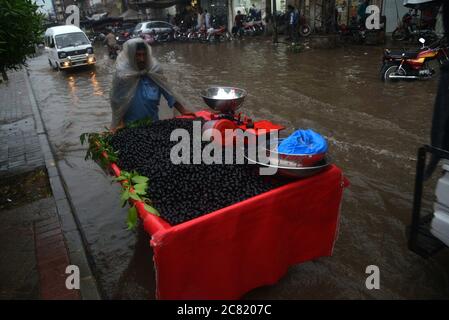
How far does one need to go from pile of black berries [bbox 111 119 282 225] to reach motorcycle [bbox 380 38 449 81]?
8.40 meters

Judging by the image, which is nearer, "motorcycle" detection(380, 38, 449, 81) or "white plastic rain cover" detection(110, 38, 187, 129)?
"white plastic rain cover" detection(110, 38, 187, 129)

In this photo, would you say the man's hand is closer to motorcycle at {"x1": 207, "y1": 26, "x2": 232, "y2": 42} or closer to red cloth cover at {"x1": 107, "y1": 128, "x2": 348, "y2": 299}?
red cloth cover at {"x1": 107, "y1": 128, "x2": 348, "y2": 299}

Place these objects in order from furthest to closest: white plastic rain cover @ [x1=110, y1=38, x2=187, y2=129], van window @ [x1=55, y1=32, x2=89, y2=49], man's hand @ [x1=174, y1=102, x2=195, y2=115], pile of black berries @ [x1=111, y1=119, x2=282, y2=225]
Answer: van window @ [x1=55, y1=32, x2=89, y2=49]
man's hand @ [x1=174, y1=102, x2=195, y2=115]
white plastic rain cover @ [x1=110, y1=38, x2=187, y2=129]
pile of black berries @ [x1=111, y1=119, x2=282, y2=225]

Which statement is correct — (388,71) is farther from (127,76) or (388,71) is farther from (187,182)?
(187,182)

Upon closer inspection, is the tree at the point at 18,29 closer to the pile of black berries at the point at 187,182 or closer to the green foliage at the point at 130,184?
the green foliage at the point at 130,184

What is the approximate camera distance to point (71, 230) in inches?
167

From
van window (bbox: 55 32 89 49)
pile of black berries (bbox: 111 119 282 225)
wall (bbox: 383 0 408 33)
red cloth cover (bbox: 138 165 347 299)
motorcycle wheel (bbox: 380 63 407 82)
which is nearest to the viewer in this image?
red cloth cover (bbox: 138 165 347 299)

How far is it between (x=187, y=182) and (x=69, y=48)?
50.7 ft

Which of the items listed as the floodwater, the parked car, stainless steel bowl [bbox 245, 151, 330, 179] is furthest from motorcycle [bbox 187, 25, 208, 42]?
stainless steel bowl [bbox 245, 151, 330, 179]

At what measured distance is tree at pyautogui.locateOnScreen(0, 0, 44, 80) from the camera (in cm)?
413

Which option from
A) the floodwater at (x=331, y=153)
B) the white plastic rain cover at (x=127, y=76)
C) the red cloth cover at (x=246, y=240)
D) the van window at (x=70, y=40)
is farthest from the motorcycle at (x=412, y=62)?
the van window at (x=70, y=40)

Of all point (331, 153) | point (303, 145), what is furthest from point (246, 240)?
→ point (331, 153)

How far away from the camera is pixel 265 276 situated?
2.88 meters

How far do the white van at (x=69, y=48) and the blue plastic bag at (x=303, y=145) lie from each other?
605 inches
